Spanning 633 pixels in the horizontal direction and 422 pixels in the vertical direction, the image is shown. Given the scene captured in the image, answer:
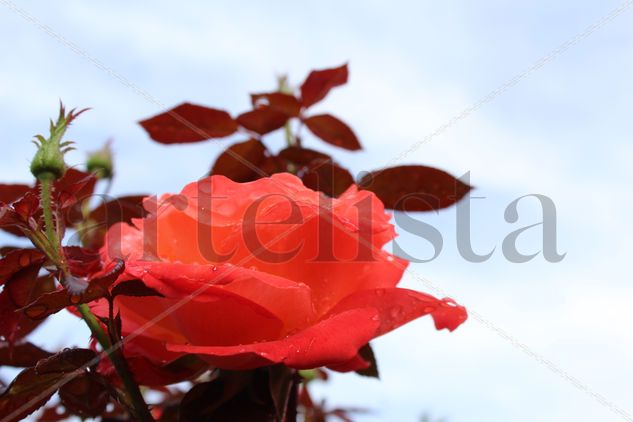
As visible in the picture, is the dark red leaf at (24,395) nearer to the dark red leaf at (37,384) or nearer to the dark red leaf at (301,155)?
the dark red leaf at (37,384)

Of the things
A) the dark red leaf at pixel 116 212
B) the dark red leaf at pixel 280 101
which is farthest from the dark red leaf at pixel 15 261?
the dark red leaf at pixel 280 101

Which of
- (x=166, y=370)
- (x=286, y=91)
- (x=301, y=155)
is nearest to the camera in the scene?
(x=166, y=370)

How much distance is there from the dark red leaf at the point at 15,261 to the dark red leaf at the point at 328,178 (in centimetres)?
35

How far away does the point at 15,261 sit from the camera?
52 centimetres

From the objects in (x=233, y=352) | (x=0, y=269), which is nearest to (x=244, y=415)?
(x=233, y=352)

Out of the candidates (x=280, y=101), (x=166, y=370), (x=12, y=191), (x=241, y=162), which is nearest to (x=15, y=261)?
(x=166, y=370)

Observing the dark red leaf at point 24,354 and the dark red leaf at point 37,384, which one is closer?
the dark red leaf at point 37,384

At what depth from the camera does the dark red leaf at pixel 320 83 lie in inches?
36.5

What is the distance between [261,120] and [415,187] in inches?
9.0

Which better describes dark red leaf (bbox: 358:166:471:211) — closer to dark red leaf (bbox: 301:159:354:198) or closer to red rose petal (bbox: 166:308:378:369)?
dark red leaf (bbox: 301:159:354:198)

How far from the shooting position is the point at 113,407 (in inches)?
31.3

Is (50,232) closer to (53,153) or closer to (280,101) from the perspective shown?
(53,153)

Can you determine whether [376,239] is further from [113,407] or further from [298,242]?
[113,407]

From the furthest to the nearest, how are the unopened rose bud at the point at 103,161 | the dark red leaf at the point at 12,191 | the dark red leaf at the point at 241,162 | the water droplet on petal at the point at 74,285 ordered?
the unopened rose bud at the point at 103,161
the dark red leaf at the point at 241,162
the dark red leaf at the point at 12,191
the water droplet on petal at the point at 74,285
